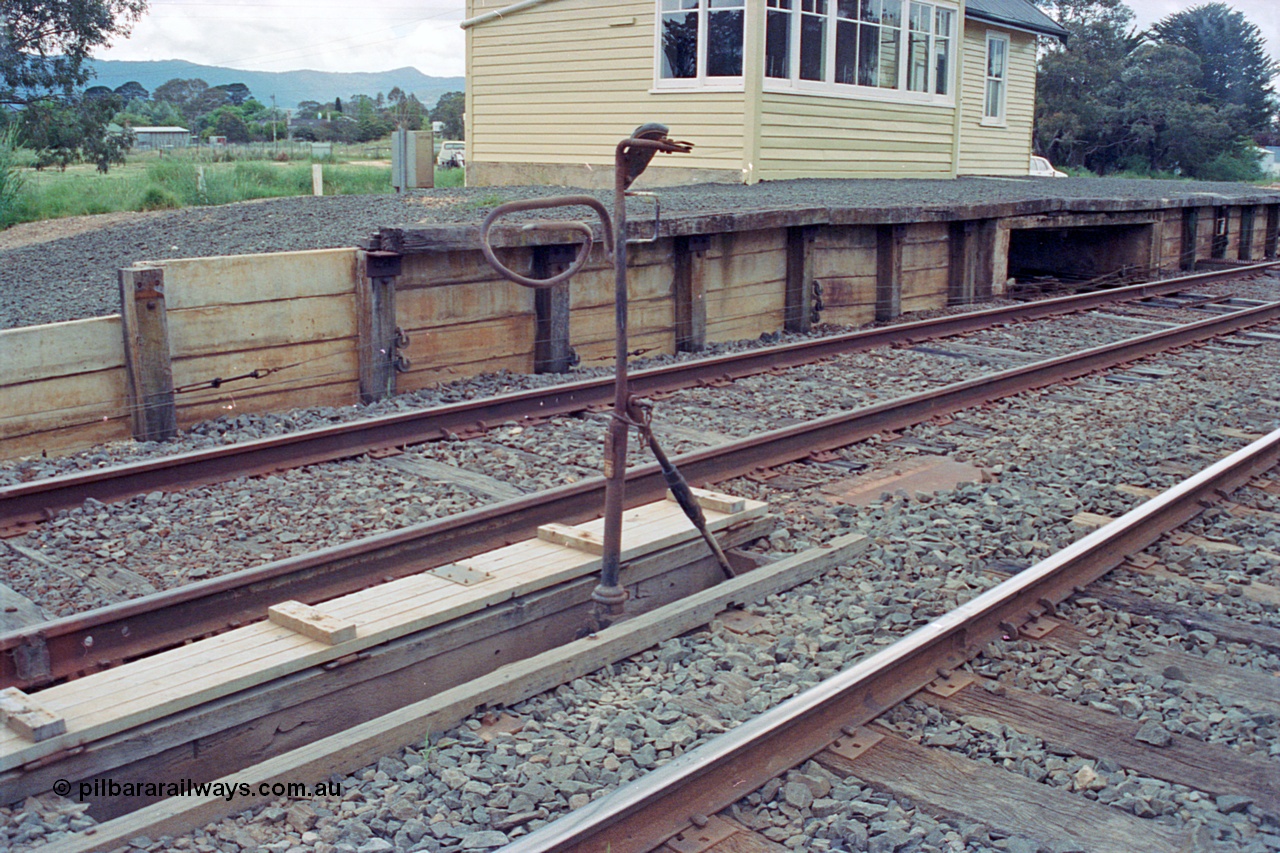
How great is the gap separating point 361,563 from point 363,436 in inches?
78.6

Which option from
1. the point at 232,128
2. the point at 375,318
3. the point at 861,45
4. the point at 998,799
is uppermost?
the point at 232,128

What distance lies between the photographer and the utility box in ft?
54.4

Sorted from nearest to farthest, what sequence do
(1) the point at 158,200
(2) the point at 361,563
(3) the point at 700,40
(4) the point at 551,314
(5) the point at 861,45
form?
1. (2) the point at 361,563
2. (4) the point at 551,314
3. (3) the point at 700,40
4. (5) the point at 861,45
5. (1) the point at 158,200

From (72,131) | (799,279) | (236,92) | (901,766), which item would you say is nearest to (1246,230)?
(799,279)

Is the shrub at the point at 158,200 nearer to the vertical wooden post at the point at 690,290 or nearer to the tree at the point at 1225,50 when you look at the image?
the vertical wooden post at the point at 690,290

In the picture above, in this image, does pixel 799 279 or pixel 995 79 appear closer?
pixel 799 279

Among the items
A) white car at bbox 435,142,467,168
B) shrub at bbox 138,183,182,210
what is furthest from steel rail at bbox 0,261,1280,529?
white car at bbox 435,142,467,168

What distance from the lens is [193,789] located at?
3.05 meters

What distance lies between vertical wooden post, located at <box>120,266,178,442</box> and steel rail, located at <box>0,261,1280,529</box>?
0.74 metres

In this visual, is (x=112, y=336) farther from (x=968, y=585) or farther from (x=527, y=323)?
(x=968, y=585)

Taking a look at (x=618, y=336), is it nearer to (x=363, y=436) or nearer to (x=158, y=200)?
(x=363, y=436)

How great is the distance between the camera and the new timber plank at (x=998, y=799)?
2.89m

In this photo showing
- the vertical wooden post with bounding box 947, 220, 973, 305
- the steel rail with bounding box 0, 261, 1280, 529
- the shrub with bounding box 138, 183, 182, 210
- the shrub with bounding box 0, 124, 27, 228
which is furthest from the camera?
the shrub with bounding box 138, 183, 182, 210

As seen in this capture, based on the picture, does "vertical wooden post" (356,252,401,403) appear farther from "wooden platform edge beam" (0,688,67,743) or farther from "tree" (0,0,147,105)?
"tree" (0,0,147,105)
